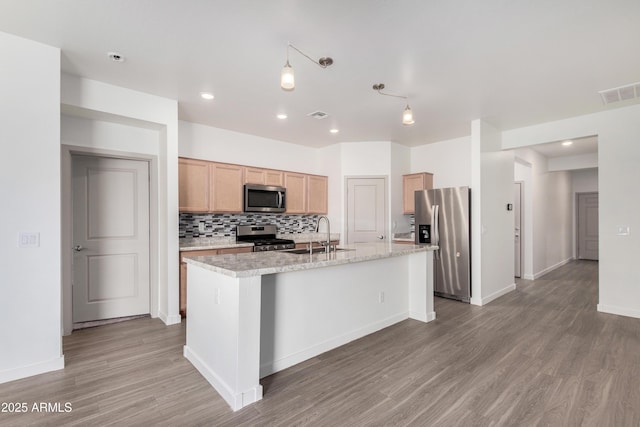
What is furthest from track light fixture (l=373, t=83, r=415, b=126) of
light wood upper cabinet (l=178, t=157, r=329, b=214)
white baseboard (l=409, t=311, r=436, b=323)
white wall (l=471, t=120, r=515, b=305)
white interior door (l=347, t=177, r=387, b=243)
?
light wood upper cabinet (l=178, t=157, r=329, b=214)

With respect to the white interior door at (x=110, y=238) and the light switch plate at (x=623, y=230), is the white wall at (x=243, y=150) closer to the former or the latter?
the white interior door at (x=110, y=238)

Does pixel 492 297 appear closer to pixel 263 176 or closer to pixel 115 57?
pixel 263 176

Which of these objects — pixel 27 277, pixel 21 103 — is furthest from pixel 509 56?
pixel 27 277

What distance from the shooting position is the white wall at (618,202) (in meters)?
3.96

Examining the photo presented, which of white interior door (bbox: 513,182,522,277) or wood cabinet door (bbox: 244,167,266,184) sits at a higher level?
wood cabinet door (bbox: 244,167,266,184)

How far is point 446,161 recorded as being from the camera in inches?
227

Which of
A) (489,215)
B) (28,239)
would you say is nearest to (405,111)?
(489,215)

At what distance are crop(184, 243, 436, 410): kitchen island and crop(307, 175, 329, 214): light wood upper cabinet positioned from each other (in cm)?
239

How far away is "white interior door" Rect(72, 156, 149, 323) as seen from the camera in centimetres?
364

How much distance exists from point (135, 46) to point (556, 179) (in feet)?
29.6

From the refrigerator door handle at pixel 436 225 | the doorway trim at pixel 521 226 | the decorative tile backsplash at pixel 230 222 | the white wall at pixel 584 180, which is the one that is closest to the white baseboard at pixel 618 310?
the refrigerator door handle at pixel 436 225

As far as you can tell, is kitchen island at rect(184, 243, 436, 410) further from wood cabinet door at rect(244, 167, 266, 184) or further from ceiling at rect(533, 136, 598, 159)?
ceiling at rect(533, 136, 598, 159)

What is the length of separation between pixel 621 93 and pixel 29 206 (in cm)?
596

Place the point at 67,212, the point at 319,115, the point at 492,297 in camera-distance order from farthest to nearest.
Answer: the point at 492,297, the point at 319,115, the point at 67,212
